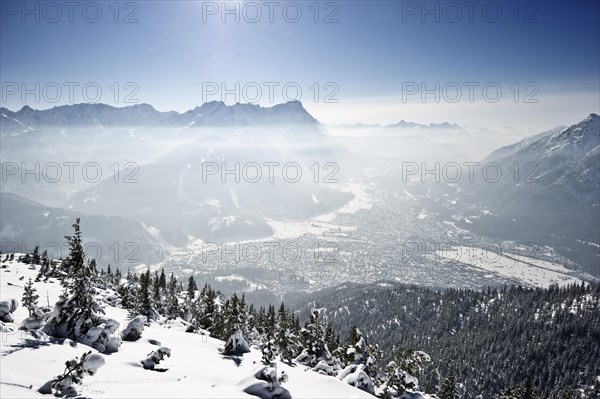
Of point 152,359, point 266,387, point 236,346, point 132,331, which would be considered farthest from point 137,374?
point 236,346

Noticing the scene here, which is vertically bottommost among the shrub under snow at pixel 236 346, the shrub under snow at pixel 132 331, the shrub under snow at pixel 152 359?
the shrub under snow at pixel 236 346

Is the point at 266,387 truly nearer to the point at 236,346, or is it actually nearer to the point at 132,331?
the point at 236,346

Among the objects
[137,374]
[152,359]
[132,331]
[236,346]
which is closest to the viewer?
[137,374]

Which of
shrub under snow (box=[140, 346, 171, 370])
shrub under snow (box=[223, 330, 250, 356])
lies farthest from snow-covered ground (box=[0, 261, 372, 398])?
shrub under snow (box=[223, 330, 250, 356])

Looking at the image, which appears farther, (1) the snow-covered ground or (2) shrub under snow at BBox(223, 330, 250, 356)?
(2) shrub under snow at BBox(223, 330, 250, 356)

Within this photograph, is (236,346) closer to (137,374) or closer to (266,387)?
(266,387)

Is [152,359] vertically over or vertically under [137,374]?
under

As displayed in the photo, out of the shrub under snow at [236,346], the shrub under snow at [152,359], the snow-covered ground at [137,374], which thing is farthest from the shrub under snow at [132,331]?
the shrub under snow at [236,346]

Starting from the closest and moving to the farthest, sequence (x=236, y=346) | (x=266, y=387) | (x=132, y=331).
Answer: (x=266, y=387), (x=132, y=331), (x=236, y=346)

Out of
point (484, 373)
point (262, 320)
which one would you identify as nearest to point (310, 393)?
point (262, 320)

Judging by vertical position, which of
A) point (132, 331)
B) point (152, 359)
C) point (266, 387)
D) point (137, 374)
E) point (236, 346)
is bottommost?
point (236, 346)

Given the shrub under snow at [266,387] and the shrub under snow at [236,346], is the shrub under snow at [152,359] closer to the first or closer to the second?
the shrub under snow at [266,387]

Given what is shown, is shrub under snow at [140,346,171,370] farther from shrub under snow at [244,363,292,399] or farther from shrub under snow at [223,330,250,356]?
shrub under snow at [223,330,250,356]

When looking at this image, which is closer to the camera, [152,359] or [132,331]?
[152,359]
